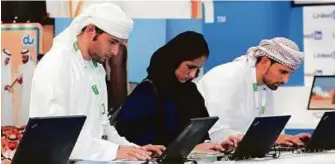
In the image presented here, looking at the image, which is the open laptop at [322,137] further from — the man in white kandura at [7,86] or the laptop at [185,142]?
the man in white kandura at [7,86]

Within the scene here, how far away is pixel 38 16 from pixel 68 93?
221 cm

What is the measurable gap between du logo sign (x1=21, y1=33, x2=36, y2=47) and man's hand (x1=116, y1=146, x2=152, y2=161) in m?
2.19

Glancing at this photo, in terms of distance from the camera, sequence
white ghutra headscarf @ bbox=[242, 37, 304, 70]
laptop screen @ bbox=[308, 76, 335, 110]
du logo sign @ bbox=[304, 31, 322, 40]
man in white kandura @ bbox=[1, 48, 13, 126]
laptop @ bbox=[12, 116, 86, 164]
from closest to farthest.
Result: laptop @ bbox=[12, 116, 86, 164] → white ghutra headscarf @ bbox=[242, 37, 304, 70] → man in white kandura @ bbox=[1, 48, 13, 126] → laptop screen @ bbox=[308, 76, 335, 110] → du logo sign @ bbox=[304, 31, 322, 40]

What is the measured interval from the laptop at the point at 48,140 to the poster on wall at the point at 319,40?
3703mm

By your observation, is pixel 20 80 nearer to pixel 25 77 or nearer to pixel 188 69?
pixel 25 77

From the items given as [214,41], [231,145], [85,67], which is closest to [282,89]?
[214,41]

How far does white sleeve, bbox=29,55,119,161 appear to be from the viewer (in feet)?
10.3

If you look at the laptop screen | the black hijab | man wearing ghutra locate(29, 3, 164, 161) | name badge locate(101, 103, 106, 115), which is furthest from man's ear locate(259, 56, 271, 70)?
the laptop screen

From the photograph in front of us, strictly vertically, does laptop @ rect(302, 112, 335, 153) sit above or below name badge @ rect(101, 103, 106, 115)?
below

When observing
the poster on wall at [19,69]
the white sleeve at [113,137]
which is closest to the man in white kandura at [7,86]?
the poster on wall at [19,69]

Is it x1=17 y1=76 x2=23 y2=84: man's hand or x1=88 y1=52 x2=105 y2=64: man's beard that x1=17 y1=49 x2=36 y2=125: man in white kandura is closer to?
x1=17 y1=76 x2=23 y2=84: man's hand

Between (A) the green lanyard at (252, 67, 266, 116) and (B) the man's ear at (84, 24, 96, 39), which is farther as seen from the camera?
(A) the green lanyard at (252, 67, 266, 116)

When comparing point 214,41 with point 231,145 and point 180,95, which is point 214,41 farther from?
point 231,145

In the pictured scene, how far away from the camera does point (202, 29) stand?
219 inches
